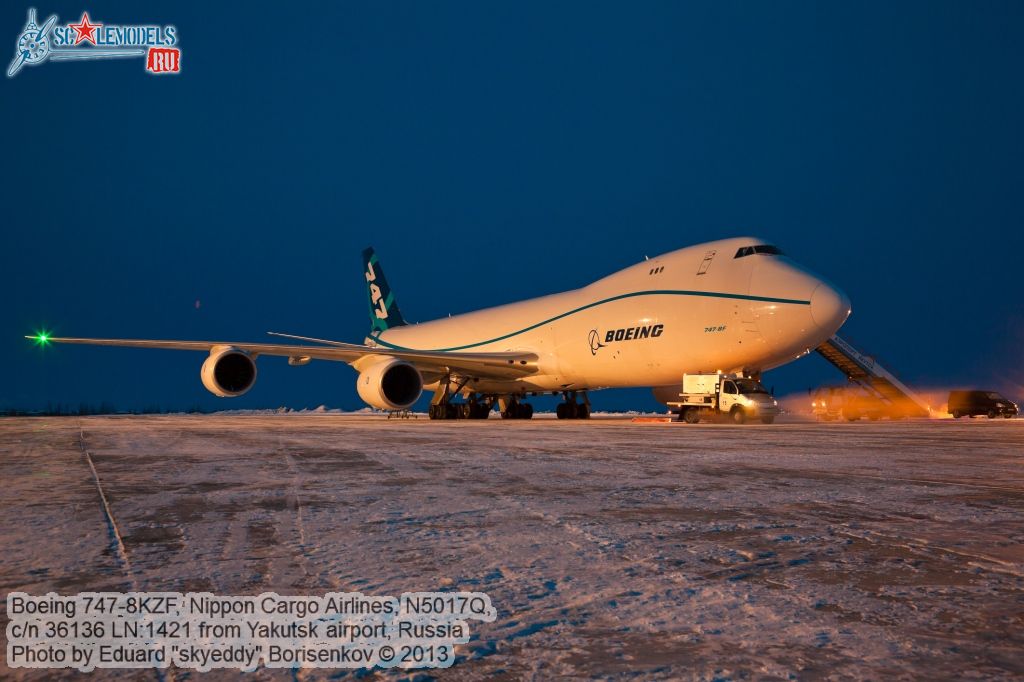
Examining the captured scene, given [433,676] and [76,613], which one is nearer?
[433,676]

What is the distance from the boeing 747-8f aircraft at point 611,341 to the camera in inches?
702

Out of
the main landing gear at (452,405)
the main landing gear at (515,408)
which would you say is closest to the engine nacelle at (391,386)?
the main landing gear at (452,405)

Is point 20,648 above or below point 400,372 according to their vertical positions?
below

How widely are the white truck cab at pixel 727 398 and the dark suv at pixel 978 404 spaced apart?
16377 mm

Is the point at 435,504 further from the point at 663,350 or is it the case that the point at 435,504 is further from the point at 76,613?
the point at 663,350

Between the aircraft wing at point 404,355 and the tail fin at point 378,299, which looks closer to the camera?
the aircraft wing at point 404,355

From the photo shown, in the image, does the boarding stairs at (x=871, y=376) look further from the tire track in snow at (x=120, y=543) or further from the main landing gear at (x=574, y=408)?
the tire track in snow at (x=120, y=543)

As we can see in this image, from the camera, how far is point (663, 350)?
19.7 meters

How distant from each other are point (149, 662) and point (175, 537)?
6.35ft

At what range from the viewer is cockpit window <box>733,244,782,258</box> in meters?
18.7

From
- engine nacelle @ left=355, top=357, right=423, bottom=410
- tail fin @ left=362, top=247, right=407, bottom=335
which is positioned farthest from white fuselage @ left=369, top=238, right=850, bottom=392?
tail fin @ left=362, top=247, right=407, bottom=335

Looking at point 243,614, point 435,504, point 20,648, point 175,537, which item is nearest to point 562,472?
point 435,504

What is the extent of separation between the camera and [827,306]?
56.7ft

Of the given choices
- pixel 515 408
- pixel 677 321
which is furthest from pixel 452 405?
pixel 677 321
